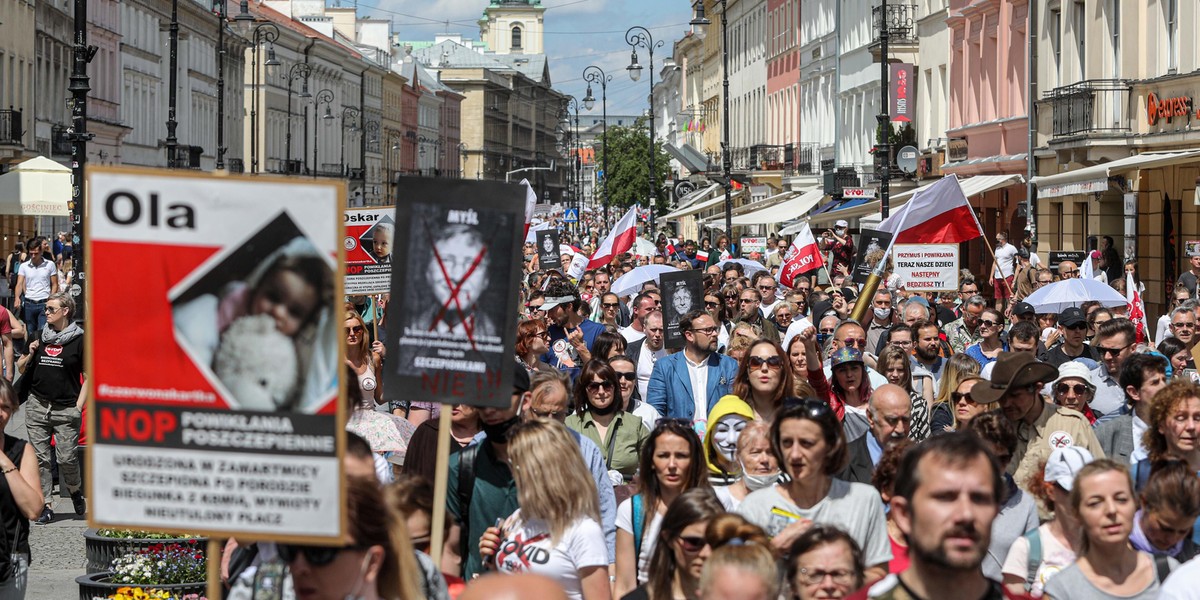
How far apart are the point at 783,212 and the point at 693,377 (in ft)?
134

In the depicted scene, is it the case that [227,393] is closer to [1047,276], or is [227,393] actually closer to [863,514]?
[863,514]

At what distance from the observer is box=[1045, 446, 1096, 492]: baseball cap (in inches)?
272

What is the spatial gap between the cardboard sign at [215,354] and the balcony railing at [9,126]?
44736 millimetres

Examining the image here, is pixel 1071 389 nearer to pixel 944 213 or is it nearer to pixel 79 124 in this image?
pixel 944 213

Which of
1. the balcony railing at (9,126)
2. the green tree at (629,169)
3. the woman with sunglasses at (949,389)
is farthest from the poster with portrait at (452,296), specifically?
the green tree at (629,169)

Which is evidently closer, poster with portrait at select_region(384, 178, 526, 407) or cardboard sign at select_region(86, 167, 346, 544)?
cardboard sign at select_region(86, 167, 346, 544)

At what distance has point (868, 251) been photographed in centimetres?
2097

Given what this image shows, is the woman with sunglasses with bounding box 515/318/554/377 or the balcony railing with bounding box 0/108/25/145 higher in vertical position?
the balcony railing with bounding box 0/108/25/145

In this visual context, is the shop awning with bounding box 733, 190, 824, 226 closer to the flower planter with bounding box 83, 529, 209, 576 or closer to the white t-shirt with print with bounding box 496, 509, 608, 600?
the flower planter with bounding box 83, 529, 209, 576

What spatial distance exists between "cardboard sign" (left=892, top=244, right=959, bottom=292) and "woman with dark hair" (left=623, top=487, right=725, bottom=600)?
1252 cm

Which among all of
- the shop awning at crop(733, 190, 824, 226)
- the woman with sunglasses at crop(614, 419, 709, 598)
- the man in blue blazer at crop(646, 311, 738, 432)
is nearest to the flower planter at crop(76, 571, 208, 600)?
the man in blue blazer at crop(646, 311, 738, 432)

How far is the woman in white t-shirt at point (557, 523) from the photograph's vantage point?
6730mm

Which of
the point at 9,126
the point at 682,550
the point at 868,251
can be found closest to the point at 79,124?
the point at 868,251

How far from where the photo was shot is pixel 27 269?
2827 cm
